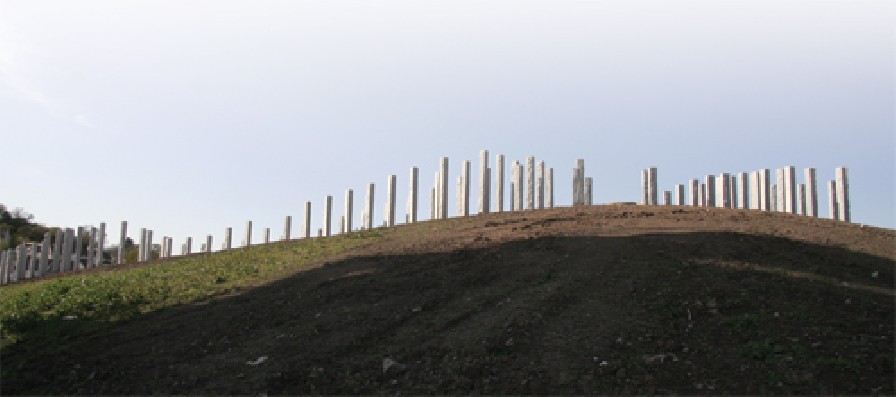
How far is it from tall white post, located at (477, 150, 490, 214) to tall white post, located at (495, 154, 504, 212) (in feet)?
1.01

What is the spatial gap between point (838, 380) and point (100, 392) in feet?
30.2

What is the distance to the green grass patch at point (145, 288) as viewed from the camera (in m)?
13.1

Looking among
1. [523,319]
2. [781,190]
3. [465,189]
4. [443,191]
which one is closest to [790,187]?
[781,190]

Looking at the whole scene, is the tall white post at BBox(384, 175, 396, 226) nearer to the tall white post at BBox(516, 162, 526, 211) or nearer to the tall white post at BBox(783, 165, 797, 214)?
the tall white post at BBox(516, 162, 526, 211)

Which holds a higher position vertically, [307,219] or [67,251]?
[307,219]

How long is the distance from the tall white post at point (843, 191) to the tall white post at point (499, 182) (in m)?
10.4

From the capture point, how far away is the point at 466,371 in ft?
26.8

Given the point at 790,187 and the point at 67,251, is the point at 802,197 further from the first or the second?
the point at 67,251

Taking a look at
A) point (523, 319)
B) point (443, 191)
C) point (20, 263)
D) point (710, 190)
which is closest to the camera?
point (523, 319)

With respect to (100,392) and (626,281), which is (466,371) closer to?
(626,281)

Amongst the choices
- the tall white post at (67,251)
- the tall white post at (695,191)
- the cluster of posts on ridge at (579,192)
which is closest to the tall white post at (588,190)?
the cluster of posts on ridge at (579,192)

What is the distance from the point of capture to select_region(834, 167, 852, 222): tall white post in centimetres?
2061

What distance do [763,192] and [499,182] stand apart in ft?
27.7

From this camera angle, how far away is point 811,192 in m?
20.8
